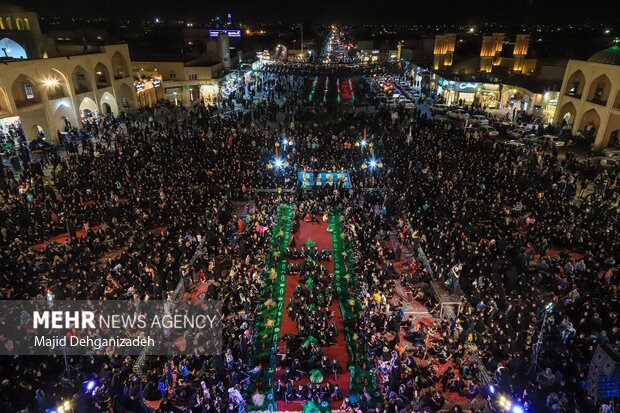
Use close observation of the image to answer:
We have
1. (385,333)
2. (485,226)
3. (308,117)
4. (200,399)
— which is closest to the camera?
(200,399)

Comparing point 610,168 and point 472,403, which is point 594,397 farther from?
point 610,168

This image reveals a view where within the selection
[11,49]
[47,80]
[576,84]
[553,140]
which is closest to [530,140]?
[553,140]

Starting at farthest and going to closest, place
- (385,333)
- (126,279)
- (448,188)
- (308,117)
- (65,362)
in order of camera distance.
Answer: (308,117)
(448,188)
(126,279)
(385,333)
(65,362)

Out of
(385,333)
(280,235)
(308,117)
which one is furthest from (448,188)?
(308,117)

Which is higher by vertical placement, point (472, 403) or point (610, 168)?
point (610, 168)

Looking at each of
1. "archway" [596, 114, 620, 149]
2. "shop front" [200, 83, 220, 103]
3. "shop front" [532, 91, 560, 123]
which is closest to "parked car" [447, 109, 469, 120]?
"shop front" [532, 91, 560, 123]

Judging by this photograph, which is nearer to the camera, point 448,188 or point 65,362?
point 65,362

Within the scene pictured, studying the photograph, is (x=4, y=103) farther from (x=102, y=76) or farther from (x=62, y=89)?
(x=102, y=76)
